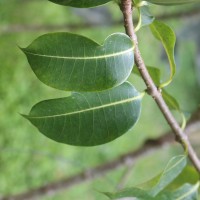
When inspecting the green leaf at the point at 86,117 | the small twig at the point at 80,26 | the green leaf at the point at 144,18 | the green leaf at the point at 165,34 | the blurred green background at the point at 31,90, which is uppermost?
the green leaf at the point at 144,18

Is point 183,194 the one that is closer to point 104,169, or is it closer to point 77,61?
point 77,61

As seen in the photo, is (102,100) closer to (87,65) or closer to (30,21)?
(87,65)

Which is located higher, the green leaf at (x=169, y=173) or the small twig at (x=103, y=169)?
the green leaf at (x=169, y=173)

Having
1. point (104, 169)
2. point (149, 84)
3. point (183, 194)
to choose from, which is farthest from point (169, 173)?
point (104, 169)

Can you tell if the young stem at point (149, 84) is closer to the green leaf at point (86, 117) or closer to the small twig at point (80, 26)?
the green leaf at point (86, 117)

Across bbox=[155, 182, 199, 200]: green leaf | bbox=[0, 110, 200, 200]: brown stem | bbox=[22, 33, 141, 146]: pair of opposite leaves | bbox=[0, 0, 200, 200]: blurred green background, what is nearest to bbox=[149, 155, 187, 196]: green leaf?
bbox=[155, 182, 199, 200]: green leaf

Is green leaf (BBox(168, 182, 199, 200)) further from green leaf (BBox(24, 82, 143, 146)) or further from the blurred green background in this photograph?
the blurred green background

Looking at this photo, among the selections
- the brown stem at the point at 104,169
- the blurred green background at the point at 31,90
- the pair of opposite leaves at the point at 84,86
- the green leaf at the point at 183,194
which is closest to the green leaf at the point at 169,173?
the green leaf at the point at 183,194
